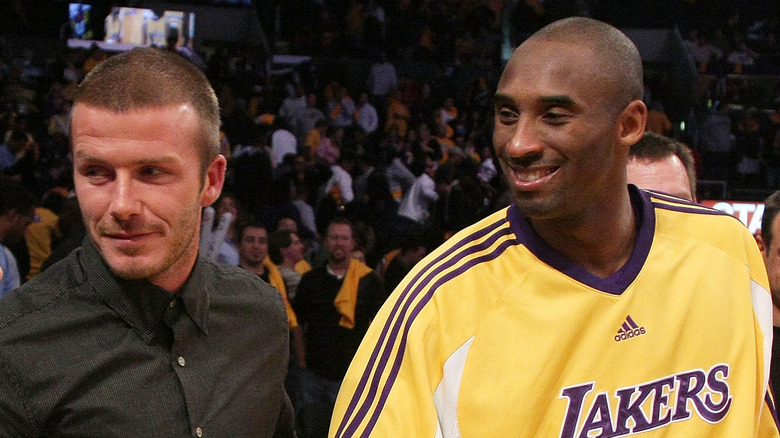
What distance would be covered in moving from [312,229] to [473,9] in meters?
11.7

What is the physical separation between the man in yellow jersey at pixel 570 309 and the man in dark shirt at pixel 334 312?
435 cm

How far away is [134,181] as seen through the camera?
1.98 meters

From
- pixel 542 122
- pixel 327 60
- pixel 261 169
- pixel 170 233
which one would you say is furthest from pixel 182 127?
pixel 327 60

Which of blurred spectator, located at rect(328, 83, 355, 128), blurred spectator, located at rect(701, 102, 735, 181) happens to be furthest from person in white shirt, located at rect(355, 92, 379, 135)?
blurred spectator, located at rect(701, 102, 735, 181)

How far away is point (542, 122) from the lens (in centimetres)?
205

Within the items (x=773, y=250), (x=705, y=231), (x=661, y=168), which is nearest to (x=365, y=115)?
(x=661, y=168)

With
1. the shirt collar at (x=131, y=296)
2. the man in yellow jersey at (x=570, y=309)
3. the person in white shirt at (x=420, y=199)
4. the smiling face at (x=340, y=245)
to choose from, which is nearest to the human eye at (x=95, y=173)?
the shirt collar at (x=131, y=296)

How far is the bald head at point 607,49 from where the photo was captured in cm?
210

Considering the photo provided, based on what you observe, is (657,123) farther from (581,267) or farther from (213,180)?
(213,180)

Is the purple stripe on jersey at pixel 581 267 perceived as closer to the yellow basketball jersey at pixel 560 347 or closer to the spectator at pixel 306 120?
the yellow basketball jersey at pixel 560 347

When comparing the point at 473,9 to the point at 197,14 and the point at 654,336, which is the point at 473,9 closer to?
the point at 197,14

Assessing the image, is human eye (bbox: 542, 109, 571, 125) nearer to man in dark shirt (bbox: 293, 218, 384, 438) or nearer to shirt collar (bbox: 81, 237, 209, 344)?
shirt collar (bbox: 81, 237, 209, 344)

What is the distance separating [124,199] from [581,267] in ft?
3.24

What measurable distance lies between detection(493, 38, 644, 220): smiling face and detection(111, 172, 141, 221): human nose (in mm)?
781
